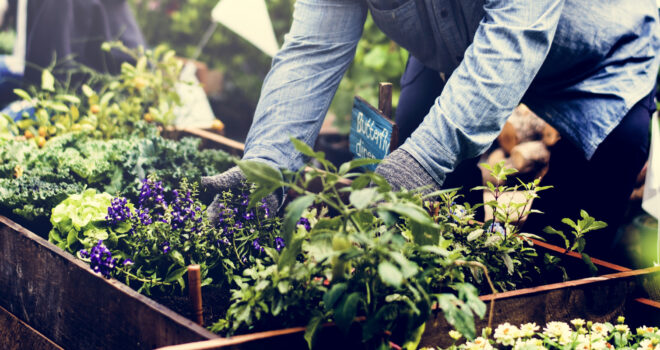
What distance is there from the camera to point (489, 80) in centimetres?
123

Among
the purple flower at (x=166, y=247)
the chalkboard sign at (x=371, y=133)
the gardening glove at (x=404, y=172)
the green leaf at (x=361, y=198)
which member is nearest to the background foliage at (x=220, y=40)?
the chalkboard sign at (x=371, y=133)

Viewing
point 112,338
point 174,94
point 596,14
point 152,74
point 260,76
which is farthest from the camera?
point 260,76

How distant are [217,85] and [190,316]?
140 inches

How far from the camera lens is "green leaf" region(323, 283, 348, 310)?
92 cm

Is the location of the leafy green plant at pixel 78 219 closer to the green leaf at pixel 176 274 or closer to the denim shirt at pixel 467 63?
the green leaf at pixel 176 274

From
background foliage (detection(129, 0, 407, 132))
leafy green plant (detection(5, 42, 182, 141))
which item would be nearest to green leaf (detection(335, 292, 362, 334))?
leafy green plant (detection(5, 42, 182, 141))

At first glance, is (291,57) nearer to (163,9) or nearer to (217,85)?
(217,85)

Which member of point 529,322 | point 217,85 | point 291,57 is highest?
point 291,57

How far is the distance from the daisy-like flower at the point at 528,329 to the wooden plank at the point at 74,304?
59 cm

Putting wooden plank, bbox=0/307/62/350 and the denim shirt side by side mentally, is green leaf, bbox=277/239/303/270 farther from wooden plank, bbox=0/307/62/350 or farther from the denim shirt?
wooden plank, bbox=0/307/62/350

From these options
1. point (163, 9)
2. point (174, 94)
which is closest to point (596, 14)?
point (174, 94)

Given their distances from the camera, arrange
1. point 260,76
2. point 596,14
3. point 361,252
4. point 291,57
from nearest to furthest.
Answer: point 361,252
point 596,14
point 291,57
point 260,76

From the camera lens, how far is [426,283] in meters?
0.98

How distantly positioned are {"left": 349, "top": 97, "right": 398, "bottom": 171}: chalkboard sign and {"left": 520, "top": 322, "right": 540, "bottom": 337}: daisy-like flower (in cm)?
54
